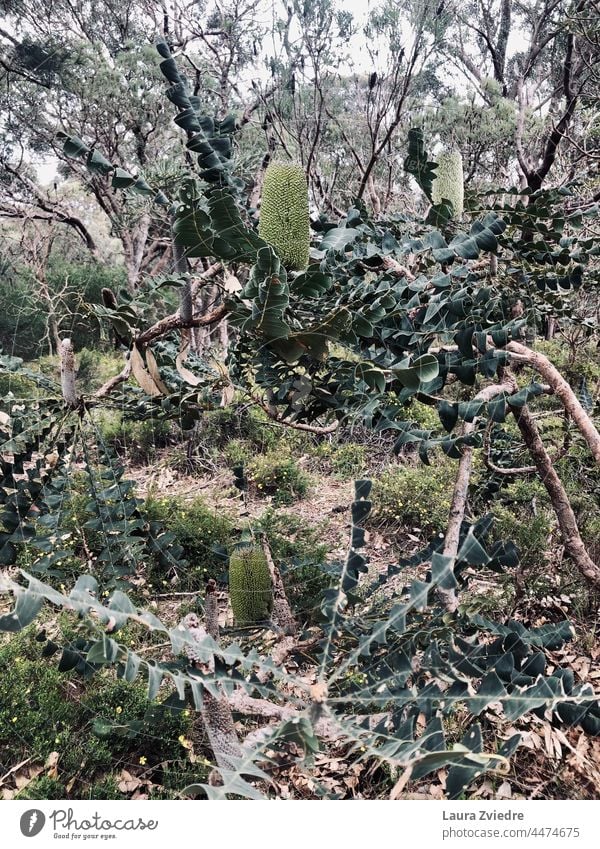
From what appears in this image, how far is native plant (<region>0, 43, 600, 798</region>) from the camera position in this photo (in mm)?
550

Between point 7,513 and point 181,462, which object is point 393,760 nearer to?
point 7,513

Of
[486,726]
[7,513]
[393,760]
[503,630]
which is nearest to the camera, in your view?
[393,760]

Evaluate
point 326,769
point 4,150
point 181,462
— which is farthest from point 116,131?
point 326,769

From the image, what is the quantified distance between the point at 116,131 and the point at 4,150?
1.44 metres

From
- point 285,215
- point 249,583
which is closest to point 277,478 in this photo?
point 249,583

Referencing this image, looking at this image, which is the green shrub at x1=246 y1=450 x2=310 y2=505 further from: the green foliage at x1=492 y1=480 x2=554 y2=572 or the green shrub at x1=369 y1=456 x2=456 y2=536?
the green foliage at x1=492 y1=480 x2=554 y2=572

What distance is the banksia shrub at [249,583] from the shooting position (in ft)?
3.96

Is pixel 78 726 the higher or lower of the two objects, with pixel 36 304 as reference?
lower

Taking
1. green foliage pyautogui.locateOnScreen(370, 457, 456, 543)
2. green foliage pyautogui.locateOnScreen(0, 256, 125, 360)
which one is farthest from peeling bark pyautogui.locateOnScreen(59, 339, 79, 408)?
green foliage pyautogui.locateOnScreen(0, 256, 125, 360)

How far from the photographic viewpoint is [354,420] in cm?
92

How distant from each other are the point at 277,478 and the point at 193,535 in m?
0.88

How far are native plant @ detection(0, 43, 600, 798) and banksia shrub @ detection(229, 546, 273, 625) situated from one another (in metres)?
0.02

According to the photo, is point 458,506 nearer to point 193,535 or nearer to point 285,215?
point 285,215

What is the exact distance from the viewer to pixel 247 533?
3.97ft
